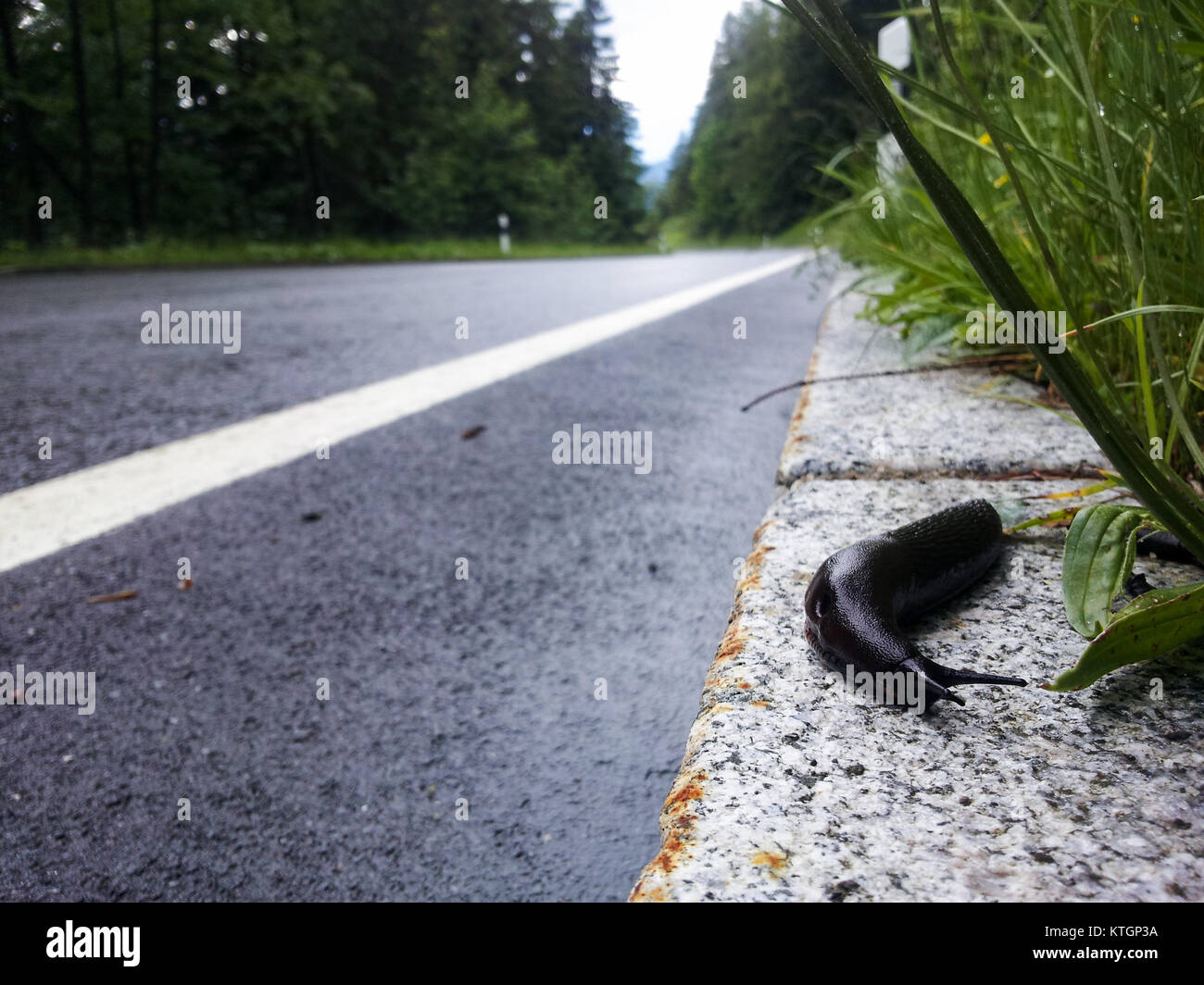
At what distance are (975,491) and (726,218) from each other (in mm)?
54850

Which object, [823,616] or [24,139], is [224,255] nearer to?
[24,139]

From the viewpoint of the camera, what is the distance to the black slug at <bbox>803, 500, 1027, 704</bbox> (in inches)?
33.5

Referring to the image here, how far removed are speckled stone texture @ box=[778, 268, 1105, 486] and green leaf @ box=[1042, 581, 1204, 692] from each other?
658 millimetres

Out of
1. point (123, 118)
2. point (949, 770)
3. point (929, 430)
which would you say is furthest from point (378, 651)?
point (123, 118)

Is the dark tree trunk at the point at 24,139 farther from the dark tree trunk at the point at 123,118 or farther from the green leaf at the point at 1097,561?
the green leaf at the point at 1097,561

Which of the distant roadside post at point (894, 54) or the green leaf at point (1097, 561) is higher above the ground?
the distant roadside post at point (894, 54)

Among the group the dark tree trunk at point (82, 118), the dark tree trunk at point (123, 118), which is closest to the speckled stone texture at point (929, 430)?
the dark tree trunk at point (82, 118)

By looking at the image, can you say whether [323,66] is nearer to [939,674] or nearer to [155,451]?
[155,451]

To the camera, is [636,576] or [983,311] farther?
[983,311]

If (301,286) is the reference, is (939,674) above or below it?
below

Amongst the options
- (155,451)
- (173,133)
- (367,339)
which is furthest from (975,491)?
(173,133)

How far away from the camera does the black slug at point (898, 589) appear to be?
85 cm

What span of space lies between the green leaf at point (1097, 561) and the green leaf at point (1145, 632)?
0.20 feet

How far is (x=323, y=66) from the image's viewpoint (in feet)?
80.2
